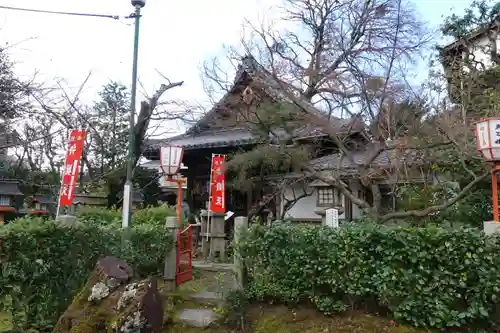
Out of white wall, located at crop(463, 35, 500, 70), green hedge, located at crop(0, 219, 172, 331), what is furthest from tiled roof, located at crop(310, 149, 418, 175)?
green hedge, located at crop(0, 219, 172, 331)

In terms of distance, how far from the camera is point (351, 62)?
13.9 metres

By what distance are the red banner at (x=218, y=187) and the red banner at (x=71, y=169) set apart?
414 centimetres

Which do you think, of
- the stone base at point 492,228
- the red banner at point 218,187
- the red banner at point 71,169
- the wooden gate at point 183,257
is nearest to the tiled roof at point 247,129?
the red banner at point 218,187

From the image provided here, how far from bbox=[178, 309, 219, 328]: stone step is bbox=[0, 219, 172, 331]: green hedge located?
5.27 feet

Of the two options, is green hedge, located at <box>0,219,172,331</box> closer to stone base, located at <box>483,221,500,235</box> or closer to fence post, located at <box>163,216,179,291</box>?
fence post, located at <box>163,216,179,291</box>

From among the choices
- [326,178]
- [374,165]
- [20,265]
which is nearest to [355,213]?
[374,165]

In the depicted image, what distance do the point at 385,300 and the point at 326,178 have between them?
5878mm

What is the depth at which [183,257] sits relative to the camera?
8.69 meters

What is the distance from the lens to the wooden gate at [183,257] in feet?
26.9

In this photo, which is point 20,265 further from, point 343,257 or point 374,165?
point 374,165

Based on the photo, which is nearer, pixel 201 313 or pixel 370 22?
pixel 201 313

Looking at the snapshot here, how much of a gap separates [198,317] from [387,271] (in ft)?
10.1

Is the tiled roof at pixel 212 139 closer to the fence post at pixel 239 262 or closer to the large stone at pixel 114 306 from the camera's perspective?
the fence post at pixel 239 262

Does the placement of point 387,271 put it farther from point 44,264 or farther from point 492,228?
point 44,264
